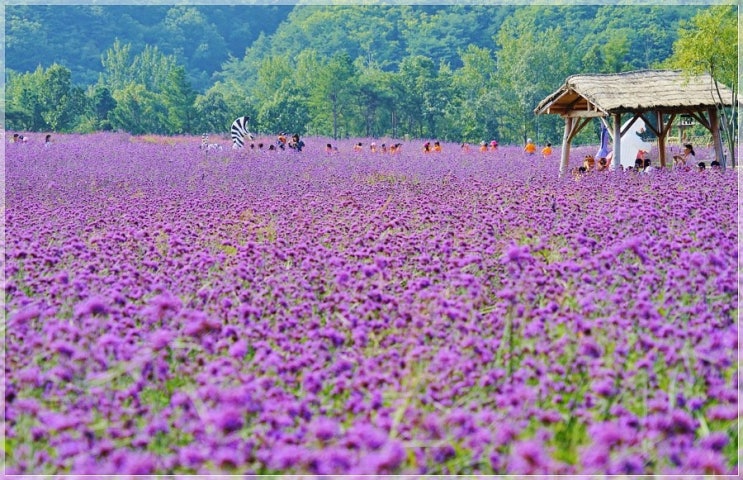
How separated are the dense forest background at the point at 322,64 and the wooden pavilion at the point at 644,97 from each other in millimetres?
3510

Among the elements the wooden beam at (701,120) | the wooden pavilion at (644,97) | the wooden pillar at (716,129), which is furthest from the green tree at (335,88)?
the wooden pillar at (716,129)

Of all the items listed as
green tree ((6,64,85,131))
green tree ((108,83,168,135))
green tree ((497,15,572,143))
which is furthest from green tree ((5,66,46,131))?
green tree ((497,15,572,143))

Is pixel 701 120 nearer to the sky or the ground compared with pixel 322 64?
Result: nearer to the ground

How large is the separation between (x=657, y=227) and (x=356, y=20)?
123323 mm

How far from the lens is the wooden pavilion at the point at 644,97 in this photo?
1328 centimetres

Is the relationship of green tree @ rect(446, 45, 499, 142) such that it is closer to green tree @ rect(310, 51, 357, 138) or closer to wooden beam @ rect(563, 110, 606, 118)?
green tree @ rect(310, 51, 357, 138)

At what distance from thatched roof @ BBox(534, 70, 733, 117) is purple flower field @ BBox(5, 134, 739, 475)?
7843 millimetres

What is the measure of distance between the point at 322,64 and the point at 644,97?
49.8 meters

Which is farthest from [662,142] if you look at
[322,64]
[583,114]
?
[322,64]

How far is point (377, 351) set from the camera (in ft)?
10.3

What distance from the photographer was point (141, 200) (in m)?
8.43

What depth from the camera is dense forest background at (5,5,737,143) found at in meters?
46.3

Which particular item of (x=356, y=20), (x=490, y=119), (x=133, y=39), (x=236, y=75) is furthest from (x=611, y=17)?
(x=133, y=39)

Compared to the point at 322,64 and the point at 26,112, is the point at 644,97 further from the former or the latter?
the point at 322,64
